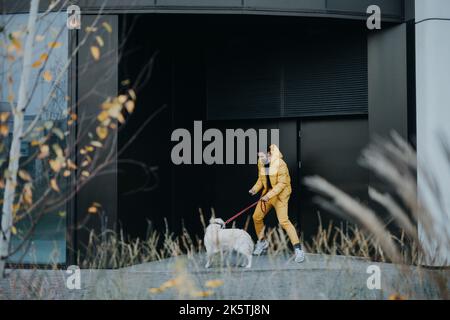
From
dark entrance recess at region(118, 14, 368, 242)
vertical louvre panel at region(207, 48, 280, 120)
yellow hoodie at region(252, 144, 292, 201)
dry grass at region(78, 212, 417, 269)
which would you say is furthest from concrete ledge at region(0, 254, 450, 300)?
vertical louvre panel at region(207, 48, 280, 120)

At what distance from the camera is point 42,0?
8.80m

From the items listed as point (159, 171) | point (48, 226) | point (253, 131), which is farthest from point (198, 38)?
point (48, 226)

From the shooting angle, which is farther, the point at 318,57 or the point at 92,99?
the point at 318,57

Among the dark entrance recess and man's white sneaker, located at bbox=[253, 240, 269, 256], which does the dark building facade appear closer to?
the dark entrance recess

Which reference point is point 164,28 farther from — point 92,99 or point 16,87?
point 16,87

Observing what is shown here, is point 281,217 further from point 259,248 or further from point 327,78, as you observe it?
point 327,78

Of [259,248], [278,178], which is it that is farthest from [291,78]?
[259,248]

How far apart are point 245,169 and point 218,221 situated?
2843mm

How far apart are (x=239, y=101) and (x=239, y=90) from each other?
201 millimetres

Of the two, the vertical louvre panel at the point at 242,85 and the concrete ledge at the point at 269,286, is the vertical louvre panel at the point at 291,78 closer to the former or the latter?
the vertical louvre panel at the point at 242,85

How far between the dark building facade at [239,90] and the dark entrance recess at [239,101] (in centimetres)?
2

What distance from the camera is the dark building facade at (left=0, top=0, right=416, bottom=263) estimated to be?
8.74 m

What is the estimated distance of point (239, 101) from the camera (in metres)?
11.0

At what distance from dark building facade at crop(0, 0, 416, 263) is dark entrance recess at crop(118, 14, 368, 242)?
0.06ft
